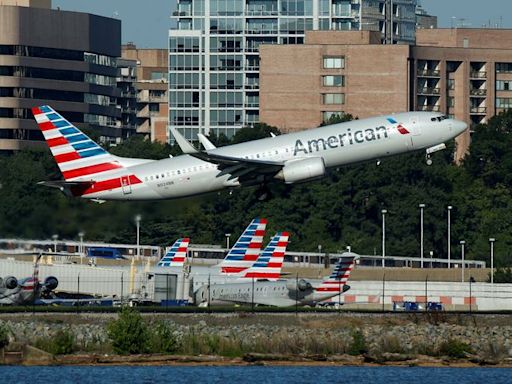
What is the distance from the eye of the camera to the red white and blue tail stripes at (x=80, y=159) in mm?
129500

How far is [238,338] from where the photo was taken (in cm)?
11944

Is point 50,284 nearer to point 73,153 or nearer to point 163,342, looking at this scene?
Answer: point 73,153

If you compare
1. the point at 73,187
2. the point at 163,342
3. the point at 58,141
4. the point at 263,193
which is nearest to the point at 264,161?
the point at 263,193

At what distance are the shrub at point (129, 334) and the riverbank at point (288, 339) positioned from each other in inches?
25.0

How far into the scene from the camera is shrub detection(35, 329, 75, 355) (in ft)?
382

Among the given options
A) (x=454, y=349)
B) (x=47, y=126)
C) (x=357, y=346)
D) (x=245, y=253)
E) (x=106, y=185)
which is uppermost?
(x=47, y=126)

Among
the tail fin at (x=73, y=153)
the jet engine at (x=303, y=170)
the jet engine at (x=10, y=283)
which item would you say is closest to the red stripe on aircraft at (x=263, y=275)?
the tail fin at (x=73, y=153)

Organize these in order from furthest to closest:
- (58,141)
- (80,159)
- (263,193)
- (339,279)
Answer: (339,279)
(58,141)
(80,159)
(263,193)

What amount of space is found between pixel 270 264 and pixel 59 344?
30.5 meters

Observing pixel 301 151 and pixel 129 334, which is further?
pixel 301 151

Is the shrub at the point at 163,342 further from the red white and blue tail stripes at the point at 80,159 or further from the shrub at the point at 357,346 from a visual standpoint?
the red white and blue tail stripes at the point at 80,159

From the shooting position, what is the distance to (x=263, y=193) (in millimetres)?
130750

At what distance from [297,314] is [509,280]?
51.9 m

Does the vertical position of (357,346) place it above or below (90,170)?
below
